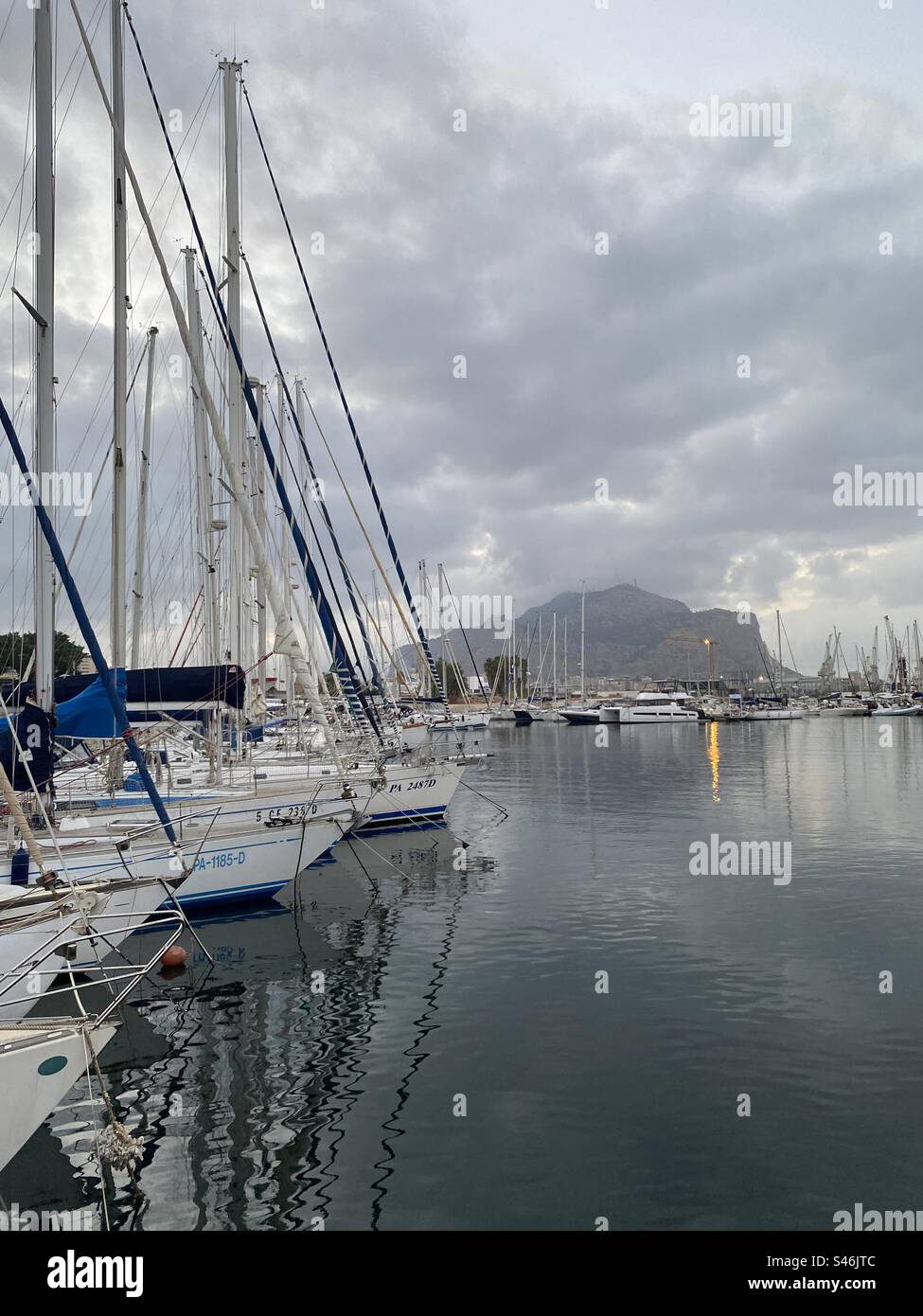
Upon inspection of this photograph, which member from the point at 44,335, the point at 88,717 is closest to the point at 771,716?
the point at 88,717

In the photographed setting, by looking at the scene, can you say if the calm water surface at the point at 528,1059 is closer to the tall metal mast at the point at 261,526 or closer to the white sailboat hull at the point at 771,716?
the tall metal mast at the point at 261,526

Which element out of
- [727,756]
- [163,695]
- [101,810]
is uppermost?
[163,695]

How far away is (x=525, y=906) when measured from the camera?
64.9 feet

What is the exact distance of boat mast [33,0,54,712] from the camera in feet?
48.3

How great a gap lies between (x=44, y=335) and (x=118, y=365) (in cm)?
551

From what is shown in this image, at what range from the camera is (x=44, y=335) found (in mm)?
15000

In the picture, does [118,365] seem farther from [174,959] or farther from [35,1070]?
[35,1070]

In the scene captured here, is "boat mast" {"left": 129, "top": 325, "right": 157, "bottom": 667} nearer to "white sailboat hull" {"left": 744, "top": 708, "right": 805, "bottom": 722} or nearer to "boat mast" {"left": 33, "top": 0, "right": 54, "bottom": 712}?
"boat mast" {"left": 33, "top": 0, "right": 54, "bottom": 712}

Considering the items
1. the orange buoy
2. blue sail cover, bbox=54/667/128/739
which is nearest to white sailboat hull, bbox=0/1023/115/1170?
the orange buoy

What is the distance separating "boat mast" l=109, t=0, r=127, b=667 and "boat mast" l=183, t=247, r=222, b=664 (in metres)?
8.49

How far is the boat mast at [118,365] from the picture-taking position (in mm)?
19203
